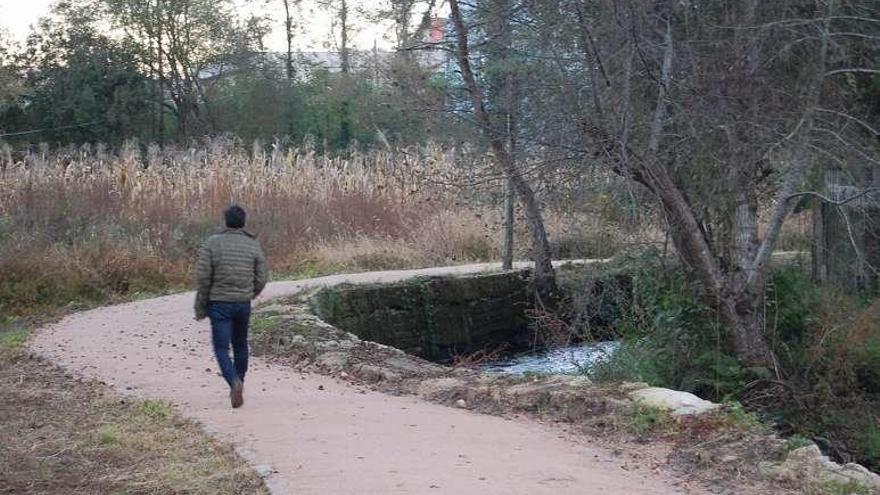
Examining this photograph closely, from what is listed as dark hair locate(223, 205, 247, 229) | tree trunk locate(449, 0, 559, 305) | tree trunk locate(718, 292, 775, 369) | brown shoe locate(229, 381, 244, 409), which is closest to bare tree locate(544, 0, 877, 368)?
tree trunk locate(718, 292, 775, 369)

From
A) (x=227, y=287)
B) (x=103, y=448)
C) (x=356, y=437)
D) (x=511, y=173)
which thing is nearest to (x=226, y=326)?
(x=227, y=287)

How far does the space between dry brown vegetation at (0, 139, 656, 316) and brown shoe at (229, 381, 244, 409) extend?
27.7ft

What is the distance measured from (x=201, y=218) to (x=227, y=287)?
1477 cm

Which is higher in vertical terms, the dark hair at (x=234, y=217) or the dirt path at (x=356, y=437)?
the dark hair at (x=234, y=217)

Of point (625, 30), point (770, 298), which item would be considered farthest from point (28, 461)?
point (770, 298)

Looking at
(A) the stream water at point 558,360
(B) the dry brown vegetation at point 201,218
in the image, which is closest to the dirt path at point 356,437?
(A) the stream water at point 558,360

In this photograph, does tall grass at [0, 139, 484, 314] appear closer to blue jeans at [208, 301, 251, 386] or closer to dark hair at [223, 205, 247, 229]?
dark hair at [223, 205, 247, 229]

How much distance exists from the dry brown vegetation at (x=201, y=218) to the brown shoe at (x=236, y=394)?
27.7 feet

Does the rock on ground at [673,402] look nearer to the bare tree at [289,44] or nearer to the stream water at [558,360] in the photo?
the stream water at [558,360]

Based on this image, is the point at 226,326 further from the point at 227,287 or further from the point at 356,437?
the point at 356,437

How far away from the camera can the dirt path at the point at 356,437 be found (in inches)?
297

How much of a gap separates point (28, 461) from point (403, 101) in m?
8.73

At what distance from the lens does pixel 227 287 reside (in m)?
10.1

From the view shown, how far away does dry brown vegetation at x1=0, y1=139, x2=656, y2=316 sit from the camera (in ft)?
67.1
